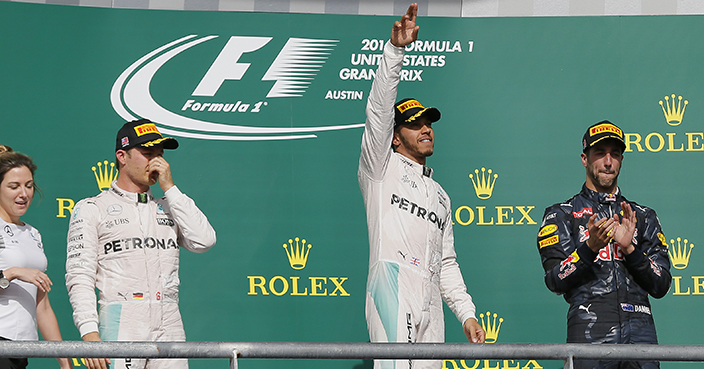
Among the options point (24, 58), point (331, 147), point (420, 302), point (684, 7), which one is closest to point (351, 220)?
point (331, 147)

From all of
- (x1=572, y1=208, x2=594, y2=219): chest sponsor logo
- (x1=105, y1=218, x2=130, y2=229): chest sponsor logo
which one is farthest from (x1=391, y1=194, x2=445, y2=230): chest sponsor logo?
(x1=105, y1=218, x2=130, y2=229): chest sponsor logo

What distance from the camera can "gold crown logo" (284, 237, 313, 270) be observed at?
162 inches

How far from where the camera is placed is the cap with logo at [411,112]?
3.04 meters

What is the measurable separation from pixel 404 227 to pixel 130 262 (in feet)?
3.38

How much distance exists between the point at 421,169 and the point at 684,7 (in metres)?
2.41

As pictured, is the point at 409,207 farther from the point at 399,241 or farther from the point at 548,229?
the point at 548,229

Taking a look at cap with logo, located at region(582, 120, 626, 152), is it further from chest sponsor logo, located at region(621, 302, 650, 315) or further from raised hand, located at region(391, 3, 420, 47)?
raised hand, located at region(391, 3, 420, 47)

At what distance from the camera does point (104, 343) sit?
5.54ft

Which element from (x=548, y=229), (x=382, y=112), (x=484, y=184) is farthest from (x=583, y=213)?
(x=484, y=184)

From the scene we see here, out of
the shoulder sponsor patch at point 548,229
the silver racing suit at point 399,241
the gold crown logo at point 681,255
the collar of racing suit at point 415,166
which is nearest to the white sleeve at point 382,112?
the silver racing suit at point 399,241

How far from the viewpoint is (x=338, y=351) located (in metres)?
1.73

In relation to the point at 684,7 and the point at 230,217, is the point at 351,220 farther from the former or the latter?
the point at 684,7

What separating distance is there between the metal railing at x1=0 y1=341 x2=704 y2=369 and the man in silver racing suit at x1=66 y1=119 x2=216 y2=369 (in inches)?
35.3

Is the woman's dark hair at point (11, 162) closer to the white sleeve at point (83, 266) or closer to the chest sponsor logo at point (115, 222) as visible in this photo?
the white sleeve at point (83, 266)
